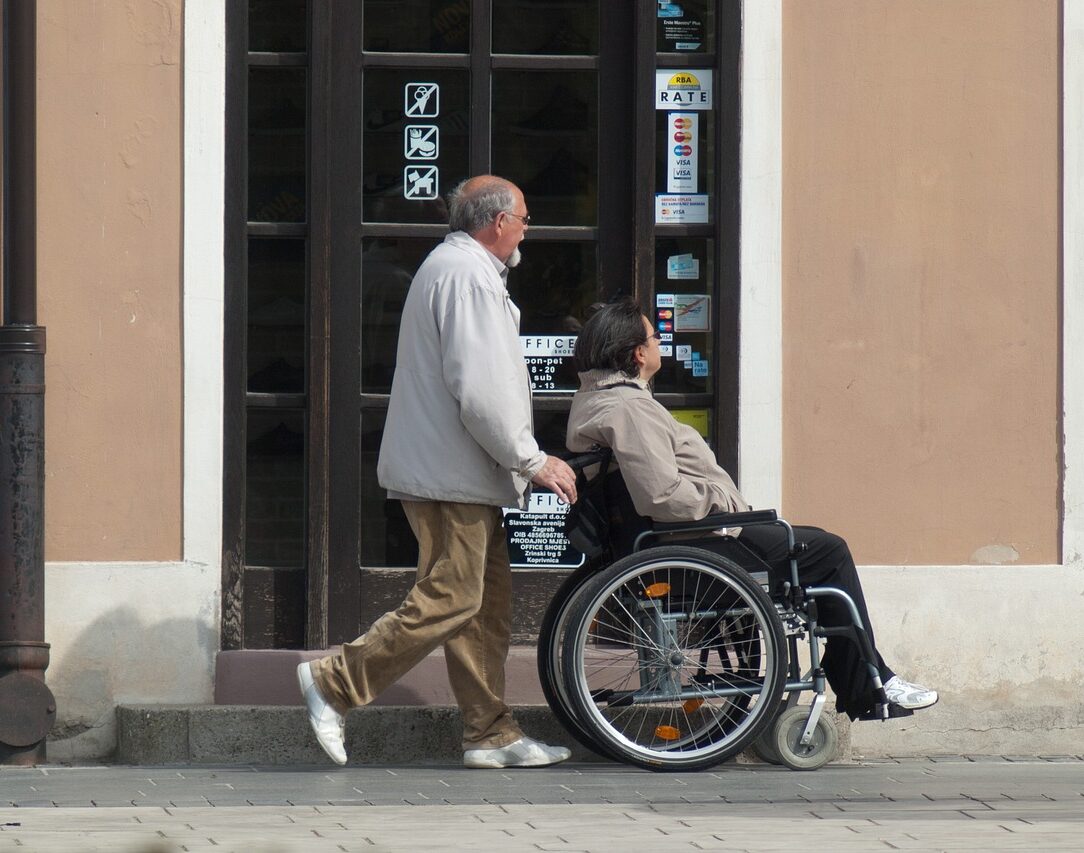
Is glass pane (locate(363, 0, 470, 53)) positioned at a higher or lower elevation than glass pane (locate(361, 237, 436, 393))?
higher

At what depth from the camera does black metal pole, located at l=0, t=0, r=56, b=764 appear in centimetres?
655

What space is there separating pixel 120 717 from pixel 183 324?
140 cm

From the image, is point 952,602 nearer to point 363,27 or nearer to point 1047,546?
point 1047,546

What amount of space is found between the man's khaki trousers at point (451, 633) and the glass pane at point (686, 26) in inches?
79.7

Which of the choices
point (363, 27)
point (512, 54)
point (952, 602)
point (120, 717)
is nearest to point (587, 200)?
point (512, 54)

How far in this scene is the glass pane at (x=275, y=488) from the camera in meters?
7.05

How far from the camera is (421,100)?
7.16 m

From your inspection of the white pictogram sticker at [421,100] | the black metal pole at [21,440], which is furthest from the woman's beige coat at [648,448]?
the black metal pole at [21,440]

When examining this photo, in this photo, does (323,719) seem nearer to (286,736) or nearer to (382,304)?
→ (286,736)

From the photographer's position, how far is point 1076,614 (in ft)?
23.2

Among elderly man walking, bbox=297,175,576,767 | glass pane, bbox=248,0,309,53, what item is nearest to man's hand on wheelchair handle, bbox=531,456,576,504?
elderly man walking, bbox=297,175,576,767

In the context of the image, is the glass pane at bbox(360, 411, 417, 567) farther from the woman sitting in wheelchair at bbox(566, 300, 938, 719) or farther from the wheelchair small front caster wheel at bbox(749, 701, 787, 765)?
the wheelchair small front caster wheel at bbox(749, 701, 787, 765)

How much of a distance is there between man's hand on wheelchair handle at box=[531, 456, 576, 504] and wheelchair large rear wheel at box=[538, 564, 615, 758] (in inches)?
13.9

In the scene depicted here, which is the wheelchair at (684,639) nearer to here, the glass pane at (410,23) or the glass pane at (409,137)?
the glass pane at (409,137)
